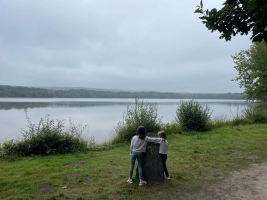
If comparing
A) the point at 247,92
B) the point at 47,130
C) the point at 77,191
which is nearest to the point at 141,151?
the point at 77,191

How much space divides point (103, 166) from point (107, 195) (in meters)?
2.37

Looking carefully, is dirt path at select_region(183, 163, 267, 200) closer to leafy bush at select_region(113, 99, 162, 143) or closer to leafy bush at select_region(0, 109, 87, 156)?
leafy bush at select_region(0, 109, 87, 156)

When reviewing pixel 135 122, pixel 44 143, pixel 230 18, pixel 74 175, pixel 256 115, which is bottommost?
pixel 74 175

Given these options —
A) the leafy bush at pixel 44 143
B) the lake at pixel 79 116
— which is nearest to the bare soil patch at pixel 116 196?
the leafy bush at pixel 44 143

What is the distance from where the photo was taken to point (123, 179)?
5305 mm

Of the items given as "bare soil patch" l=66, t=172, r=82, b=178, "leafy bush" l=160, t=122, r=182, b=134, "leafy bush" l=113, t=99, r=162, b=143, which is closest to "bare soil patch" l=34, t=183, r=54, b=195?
"bare soil patch" l=66, t=172, r=82, b=178

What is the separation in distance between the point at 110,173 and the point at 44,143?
413 centimetres

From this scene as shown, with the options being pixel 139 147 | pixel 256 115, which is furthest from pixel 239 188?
pixel 256 115

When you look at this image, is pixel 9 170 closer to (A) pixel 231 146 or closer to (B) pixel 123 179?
(B) pixel 123 179

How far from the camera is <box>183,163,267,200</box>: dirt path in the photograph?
4.27m

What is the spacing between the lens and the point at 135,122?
1165 cm

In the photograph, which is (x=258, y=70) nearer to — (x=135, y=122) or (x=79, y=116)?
(x=135, y=122)

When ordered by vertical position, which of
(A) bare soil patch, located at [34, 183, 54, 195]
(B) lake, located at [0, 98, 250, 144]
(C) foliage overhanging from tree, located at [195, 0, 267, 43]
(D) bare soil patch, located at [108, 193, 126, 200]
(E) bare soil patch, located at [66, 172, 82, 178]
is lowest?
(B) lake, located at [0, 98, 250, 144]

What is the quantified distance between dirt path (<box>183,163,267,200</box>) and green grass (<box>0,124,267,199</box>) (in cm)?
25
